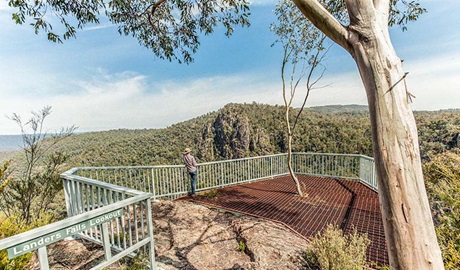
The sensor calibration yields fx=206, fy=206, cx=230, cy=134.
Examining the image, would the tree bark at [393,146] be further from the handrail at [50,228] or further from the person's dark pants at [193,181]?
the person's dark pants at [193,181]

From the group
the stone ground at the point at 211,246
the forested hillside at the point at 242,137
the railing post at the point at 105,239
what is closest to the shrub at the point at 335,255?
the stone ground at the point at 211,246

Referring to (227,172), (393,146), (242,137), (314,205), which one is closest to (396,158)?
(393,146)

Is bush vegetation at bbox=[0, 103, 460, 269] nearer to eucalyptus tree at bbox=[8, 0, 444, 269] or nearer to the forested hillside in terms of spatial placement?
the forested hillside

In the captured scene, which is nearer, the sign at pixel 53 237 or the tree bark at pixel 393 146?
the tree bark at pixel 393 146

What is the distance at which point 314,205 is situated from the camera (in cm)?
588

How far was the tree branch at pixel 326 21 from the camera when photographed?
1.74 meters

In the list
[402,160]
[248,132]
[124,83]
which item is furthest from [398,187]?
[248,132]

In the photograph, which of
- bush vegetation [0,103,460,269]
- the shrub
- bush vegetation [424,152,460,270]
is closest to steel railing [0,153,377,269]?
bush vegetation [0,103,460,269]

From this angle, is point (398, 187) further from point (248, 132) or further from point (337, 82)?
point (248, 132)

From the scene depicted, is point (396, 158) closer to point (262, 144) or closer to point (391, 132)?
point (391, 132)

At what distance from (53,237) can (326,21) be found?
10.1 ft

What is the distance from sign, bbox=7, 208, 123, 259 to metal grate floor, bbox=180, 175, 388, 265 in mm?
3646

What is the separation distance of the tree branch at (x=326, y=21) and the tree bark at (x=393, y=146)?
0.07m

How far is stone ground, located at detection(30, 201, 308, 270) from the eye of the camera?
122 inches
